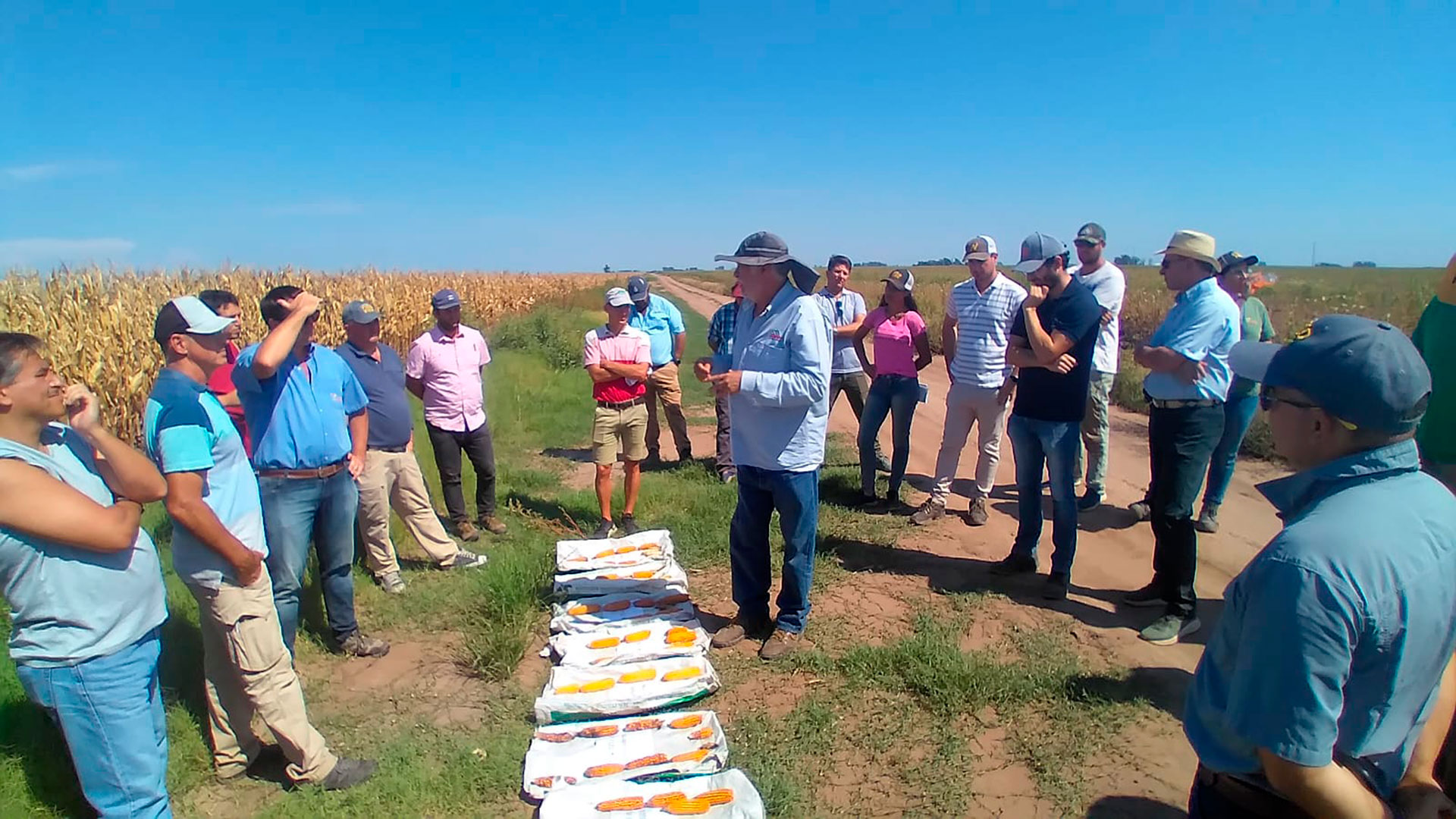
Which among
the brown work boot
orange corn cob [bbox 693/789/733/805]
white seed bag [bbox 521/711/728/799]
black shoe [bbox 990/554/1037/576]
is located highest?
black shoe [bbox 990/554/1037/576]

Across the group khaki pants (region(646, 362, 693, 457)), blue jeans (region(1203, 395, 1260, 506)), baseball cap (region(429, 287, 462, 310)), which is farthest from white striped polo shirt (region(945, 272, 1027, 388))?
baseball cap (region(429, 287, 462, 310))

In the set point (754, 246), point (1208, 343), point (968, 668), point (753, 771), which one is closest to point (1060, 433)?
point (1208, 343)

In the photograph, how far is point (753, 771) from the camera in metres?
3.21

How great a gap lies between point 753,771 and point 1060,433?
2.67m

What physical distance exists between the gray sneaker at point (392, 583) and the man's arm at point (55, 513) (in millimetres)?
2849

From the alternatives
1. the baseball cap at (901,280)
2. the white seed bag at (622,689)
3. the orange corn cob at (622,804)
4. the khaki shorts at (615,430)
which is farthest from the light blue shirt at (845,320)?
the orange corn cob at (622,804)

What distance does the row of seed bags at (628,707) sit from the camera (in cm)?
301

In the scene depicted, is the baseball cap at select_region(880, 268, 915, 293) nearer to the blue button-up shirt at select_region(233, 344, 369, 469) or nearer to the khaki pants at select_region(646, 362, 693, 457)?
the khaki pants at select_region(646, 362, 693, 457)

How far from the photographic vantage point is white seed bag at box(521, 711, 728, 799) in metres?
3.18

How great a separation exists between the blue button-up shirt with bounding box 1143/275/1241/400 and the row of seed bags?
2976 mm

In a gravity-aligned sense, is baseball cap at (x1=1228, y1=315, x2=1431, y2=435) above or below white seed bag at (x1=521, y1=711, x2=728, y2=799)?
above

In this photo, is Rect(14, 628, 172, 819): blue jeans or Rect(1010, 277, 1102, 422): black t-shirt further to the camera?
Rect(1010, 277, 1102, 422): black t-shirt

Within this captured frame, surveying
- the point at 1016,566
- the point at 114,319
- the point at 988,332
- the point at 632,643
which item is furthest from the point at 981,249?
the point at 114,319

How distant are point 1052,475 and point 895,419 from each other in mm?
1823
